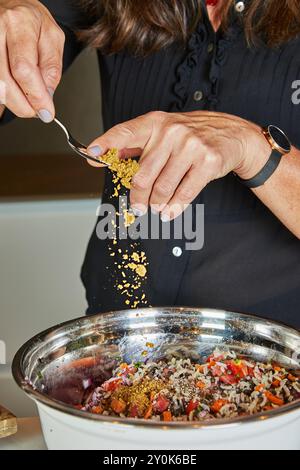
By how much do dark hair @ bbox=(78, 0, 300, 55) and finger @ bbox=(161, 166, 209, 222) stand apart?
0.51 meters

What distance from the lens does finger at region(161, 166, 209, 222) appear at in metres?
1.19

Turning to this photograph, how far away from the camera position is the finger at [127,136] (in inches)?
45.3

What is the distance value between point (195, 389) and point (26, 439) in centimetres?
26

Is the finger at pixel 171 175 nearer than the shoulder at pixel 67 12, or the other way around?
the finger at pixel 171 175

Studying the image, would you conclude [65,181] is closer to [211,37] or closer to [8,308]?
[8,308]

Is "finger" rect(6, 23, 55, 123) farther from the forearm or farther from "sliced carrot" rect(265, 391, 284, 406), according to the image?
"sliced carrot" rect(265, 391, 284, 406)

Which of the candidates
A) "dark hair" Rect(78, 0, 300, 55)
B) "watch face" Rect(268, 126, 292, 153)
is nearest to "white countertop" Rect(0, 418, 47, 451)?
"watch face" Rect(268, 126, 292, 153)

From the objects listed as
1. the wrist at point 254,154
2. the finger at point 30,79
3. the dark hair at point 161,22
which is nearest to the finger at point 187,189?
the wrist at point 254,154

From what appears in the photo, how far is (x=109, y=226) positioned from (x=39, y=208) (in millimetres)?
970

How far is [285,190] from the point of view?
140 centimetres

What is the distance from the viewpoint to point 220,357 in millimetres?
1235

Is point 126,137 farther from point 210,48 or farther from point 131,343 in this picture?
point 210,48

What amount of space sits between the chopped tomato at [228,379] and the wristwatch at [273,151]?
36 cm

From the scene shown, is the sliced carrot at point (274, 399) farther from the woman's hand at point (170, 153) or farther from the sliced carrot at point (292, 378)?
the woman's hand at point (170, 153)
